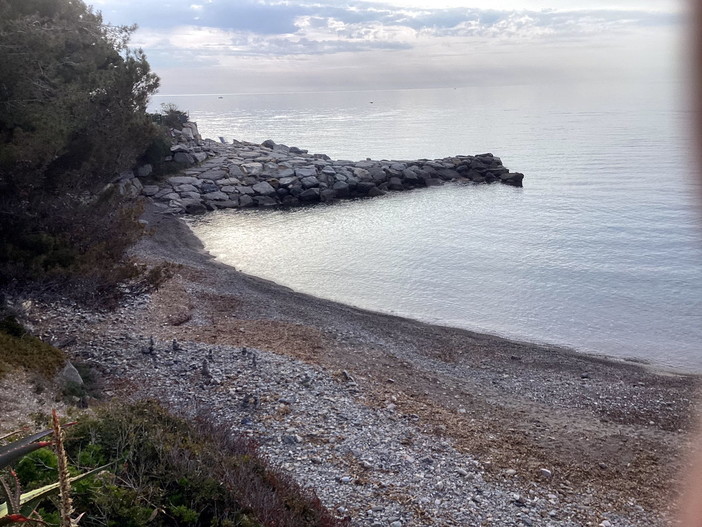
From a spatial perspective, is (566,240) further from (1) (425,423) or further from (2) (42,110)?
(2) (42,110)

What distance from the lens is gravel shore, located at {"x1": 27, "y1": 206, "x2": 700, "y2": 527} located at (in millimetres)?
7344

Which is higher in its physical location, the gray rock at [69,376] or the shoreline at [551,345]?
the gray rock at [69,376]

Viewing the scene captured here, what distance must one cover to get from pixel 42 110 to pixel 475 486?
900 cm

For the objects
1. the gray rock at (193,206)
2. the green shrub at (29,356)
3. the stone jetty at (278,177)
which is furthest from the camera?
the stone jetty at (278,177)

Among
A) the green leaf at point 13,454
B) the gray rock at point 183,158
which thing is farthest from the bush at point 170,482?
the gray rock at point 183,158

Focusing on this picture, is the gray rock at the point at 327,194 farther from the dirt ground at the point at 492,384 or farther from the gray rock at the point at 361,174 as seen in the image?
the dirt ground at the point at 492,384

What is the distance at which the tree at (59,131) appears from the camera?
9.83 m

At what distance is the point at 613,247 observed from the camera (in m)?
24.6

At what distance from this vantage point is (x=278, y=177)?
36.0 m

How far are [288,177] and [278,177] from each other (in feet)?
2.03

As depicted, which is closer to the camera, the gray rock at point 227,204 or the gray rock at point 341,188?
the gray rock at point 227,204

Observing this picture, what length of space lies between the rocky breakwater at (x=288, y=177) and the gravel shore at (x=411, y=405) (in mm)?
17397

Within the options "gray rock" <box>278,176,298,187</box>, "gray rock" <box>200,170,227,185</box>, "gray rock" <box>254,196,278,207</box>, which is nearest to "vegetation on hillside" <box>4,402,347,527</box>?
"gray rock" <box>254,196,278,207</box>

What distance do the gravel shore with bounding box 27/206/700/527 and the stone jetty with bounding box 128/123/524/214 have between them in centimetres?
1717
